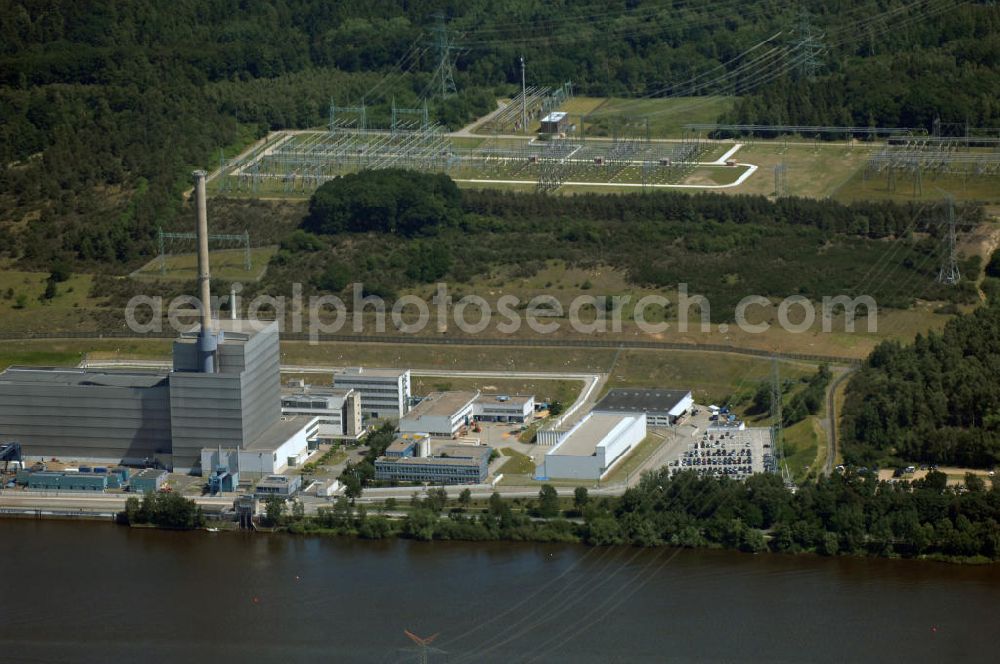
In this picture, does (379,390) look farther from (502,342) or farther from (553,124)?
(553,124)

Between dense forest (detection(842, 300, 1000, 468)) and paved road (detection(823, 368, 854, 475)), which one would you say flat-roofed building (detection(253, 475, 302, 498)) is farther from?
dense forest (detection(842, 300, 1000, 468))

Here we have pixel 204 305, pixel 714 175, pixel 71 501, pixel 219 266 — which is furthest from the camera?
pixel 714 175

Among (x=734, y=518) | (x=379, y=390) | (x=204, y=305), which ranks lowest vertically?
(x=734, y=518)

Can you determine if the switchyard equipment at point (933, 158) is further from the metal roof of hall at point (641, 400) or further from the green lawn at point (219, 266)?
the green lawn at point (219, 266)

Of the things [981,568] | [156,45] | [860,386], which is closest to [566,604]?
[981,568]

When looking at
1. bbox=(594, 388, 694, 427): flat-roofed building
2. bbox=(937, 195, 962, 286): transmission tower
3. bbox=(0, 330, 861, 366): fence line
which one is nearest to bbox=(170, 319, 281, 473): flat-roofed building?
bbox=(0, 330, 861, 366): fence line

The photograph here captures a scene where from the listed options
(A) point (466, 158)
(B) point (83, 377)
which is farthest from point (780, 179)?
(B) point (83, 377)
